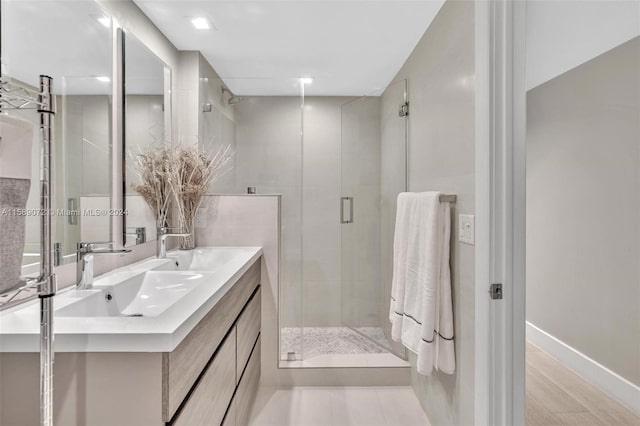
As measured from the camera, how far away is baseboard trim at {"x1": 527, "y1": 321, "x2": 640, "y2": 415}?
1.86m

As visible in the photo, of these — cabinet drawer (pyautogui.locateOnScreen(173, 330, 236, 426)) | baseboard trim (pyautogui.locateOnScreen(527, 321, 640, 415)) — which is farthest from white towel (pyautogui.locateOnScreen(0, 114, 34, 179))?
baseboard trim (pyautogui.locateOnScreen(527, 321, 640, 415))

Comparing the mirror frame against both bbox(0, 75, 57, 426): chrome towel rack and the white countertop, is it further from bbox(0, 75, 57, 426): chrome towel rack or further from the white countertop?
bbox(0, 75, 57, 426): chrome towel rack

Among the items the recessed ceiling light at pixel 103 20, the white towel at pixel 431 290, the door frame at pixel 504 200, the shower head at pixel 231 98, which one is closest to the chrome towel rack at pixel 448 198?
the white towel at pixel 431 290

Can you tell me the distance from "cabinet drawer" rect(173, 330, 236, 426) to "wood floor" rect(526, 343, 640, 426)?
1.66m

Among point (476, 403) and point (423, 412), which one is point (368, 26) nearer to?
point (476, 403)

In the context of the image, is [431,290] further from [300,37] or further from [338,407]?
[300,37]

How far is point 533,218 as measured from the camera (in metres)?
2.79

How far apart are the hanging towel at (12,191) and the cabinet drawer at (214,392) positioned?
556 mm

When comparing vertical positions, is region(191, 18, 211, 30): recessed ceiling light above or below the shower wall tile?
above

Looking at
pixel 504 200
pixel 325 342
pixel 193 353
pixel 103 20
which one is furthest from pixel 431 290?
pixel 103 20

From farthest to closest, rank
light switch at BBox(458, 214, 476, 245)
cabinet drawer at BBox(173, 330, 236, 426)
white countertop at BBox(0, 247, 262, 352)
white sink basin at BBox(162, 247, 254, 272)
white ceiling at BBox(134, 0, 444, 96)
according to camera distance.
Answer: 1. white sink basin at BBox(162, 247, 254, 272)
2. white ceiling at BBox(134, 0, 444, 96)
3. light switch at BBox(458, 214, 476, 245)
4. cabinet drawer at BBox(173, 330, 236, 426)
5. white countertop at BBox(0, 247, 262, 352)

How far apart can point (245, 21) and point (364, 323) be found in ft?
7.47

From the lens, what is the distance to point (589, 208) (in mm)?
2141

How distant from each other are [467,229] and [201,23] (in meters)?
1.92
